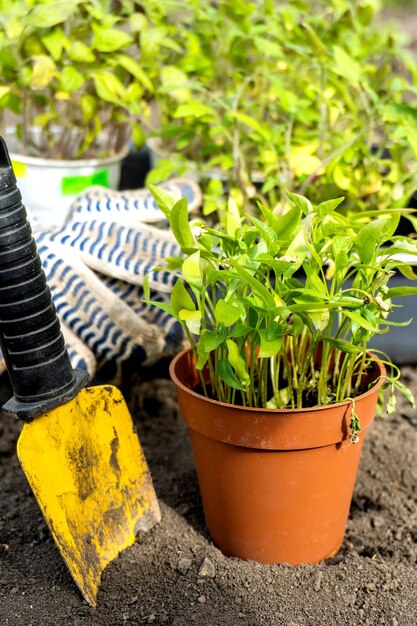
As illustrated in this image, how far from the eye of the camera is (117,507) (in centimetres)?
136

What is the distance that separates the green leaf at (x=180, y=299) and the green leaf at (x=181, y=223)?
0.06 metres

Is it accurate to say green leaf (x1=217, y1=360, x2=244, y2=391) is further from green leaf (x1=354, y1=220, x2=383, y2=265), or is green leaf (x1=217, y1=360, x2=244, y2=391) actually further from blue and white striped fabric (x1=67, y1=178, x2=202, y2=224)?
blue and white striped fabric (x1=67, y1=178, x2=202, y2=224)

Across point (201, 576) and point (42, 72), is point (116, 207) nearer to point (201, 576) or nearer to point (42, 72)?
point (42, 72)

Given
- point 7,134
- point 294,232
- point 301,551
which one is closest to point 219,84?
point 7,134

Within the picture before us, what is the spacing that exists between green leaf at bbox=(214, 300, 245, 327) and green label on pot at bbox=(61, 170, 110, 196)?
3.46 ft

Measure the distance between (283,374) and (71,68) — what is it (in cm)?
98

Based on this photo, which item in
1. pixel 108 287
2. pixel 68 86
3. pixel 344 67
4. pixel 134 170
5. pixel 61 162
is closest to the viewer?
pixel 344 67

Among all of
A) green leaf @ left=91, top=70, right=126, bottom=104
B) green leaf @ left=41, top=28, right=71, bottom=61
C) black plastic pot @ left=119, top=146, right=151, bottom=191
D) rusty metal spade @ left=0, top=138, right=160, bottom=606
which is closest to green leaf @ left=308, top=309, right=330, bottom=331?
rusty metal spade @ left=0, top=138, right=160, bottom=606

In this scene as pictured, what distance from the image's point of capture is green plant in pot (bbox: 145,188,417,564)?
114 cm

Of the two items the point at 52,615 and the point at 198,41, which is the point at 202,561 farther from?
the point at 198,41

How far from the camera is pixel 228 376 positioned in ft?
3.93

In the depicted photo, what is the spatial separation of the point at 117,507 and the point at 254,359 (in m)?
0.39

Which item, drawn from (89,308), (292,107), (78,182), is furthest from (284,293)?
(78,182)

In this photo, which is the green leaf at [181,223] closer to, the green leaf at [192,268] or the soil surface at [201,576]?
the green leaf at [192,268]
